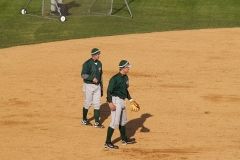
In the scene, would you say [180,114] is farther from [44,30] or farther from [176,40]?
[44,30]

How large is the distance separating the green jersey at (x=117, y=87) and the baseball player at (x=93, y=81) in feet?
5.33

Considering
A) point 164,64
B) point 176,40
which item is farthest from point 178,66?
point 176,40

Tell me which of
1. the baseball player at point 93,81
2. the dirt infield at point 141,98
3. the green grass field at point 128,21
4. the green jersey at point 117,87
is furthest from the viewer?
the green grass field at point 128,21

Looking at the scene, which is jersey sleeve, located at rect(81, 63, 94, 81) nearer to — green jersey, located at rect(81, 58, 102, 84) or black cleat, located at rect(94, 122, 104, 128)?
green jersey, located at rect(81, 58, 102, 84)

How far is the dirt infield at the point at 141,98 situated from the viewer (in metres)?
16.5

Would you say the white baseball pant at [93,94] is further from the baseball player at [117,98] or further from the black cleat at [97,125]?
the baseball player at [117,98]

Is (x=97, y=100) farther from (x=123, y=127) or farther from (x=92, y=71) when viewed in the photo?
(x=123, y=127)

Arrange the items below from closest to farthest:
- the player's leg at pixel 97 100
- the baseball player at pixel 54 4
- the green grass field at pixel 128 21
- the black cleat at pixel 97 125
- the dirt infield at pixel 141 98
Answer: the dirt infield at pixel 141 98, the player's leg at pixel 97 100, the black cleat at pixel 97 125, the green grass field at pixel 128 21, the baseball player at pixel 54 4

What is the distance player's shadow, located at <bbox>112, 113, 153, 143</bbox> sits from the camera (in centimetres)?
1784

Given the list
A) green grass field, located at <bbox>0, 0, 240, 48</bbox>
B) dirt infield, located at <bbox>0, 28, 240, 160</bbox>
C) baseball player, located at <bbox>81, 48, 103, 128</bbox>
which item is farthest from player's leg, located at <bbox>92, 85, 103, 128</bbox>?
green grass field, located at <bbox>0, 0, 240, 48</bbox>

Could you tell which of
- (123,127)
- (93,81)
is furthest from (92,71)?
(123,127)

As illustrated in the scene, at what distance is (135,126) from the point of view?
18609 mm

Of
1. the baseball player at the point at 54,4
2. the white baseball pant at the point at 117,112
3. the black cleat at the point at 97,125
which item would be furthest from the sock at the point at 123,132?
the baseball player at the point at 54,4

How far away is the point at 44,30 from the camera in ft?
106
